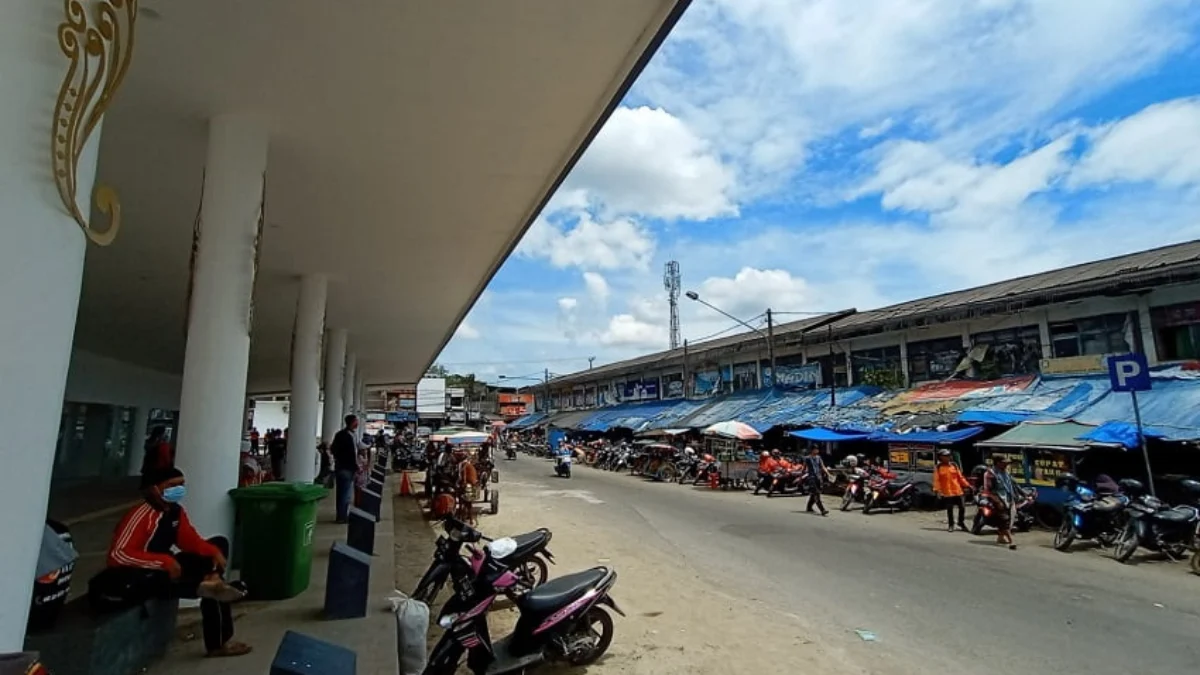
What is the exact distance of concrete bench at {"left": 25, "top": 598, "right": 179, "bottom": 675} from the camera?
3.27 m

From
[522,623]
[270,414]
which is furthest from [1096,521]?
[270,414]

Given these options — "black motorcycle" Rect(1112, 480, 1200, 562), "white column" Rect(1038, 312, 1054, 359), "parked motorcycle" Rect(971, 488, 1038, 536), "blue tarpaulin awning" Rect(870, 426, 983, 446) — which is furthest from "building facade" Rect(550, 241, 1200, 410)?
"black motorcycle" Rect(1112, 480, 1200, 562)

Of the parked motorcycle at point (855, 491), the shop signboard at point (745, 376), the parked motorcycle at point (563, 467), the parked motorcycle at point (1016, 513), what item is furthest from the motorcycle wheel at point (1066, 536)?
the shop signboard at point (745, 376)

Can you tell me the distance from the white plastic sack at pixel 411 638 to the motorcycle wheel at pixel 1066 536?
10109 millimetres

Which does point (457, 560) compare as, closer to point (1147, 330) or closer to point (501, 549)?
point (501, 549)

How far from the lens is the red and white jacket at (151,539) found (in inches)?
149

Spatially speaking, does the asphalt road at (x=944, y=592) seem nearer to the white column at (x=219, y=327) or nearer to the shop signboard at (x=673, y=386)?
the white column at (x=219, y=327)

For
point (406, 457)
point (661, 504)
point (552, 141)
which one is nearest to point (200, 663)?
point (552, 141)

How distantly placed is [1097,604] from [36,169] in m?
9.30

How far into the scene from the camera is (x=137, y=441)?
21.5m

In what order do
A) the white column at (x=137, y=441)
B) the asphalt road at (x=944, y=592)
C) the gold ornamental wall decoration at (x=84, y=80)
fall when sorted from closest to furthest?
the gold ornamental wall decoration at (x=84, y=80) < the asphalt road at (x=944, y=592) < the white column at (x=137, y=441)

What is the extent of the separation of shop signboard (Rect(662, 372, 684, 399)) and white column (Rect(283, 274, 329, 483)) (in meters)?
27.3

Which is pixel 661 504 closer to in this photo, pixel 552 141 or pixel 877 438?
pixel 877 438

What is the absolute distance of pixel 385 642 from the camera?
15.1ft
